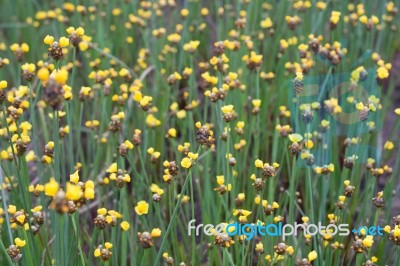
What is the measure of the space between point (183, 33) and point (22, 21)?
1.20 metres

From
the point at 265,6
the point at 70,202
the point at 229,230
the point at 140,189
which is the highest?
the point at 265,6

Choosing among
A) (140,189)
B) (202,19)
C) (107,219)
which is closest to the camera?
(107,219)

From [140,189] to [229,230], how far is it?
1.91ft

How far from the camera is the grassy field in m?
1.49

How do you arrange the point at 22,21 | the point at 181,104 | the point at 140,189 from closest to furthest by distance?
the point at 140,189 → the point at 181,104 → the point at 22,21

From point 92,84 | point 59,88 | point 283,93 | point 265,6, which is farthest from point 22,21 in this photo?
point 59,88

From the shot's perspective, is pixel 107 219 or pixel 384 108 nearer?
pixel 107 219

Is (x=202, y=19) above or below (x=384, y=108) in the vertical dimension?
above

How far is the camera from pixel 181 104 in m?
2.71

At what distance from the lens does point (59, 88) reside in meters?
1.02

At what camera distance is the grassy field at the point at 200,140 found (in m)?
1.49

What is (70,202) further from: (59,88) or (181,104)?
(181,104)

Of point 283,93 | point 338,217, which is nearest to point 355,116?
point 283,93

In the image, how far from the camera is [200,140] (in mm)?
1385
